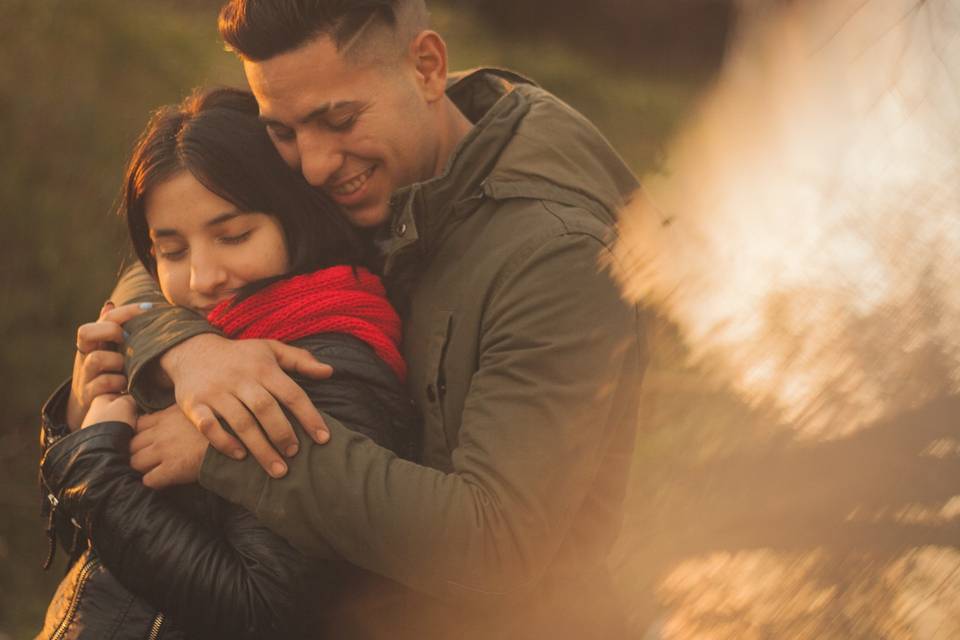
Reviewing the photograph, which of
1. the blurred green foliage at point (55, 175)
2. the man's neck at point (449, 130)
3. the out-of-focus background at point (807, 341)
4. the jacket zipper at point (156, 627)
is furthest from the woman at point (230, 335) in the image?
the blurred green foliage at point (55, 175)

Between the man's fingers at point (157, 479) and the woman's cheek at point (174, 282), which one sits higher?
the woman's cheek at point (174, 282)

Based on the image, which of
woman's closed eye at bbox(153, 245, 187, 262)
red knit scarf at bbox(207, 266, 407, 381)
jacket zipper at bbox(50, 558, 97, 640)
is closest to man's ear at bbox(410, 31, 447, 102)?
red knit scarf at bbox(207, 266, 407, 381)

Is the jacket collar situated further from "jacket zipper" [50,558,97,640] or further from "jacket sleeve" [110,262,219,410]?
"jacket zipper" [50,558,97,640]

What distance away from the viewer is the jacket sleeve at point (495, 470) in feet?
4.82

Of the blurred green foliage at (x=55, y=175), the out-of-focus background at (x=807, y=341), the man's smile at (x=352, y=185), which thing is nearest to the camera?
the out-of-focus background at (x=807, y=341)

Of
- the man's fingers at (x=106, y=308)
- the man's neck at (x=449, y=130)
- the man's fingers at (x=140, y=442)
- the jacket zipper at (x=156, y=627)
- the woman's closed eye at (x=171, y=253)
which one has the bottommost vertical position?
the jacket zipper at (x=156, y=627)

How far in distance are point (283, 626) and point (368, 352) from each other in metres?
0.43

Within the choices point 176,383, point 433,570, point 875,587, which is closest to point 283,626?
point 433,570

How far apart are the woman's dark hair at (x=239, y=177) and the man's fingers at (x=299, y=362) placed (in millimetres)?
174

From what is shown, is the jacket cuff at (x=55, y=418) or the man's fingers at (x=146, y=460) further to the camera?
the jacket cuff at (x=55, y=418)

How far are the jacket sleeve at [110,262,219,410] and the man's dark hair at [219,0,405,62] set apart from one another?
0.46m

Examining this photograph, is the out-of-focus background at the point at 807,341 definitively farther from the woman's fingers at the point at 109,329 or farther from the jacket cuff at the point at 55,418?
the jacket cuff at the point at 55,418

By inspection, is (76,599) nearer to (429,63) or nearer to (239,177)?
(239,177)

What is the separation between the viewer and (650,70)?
20.4 feet
